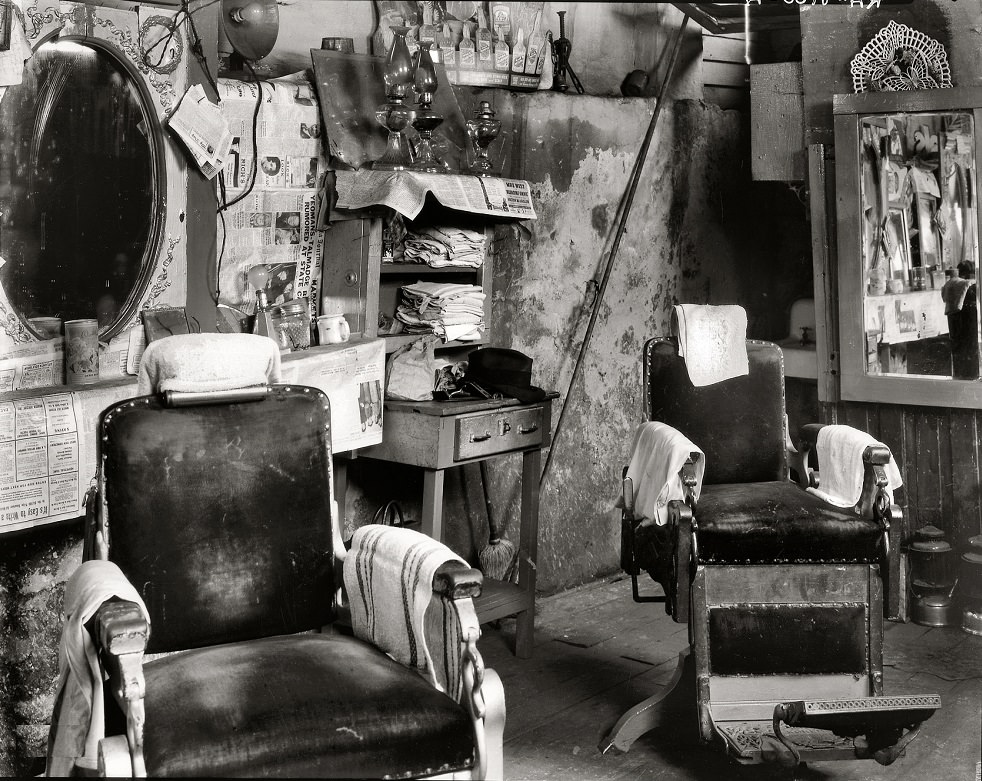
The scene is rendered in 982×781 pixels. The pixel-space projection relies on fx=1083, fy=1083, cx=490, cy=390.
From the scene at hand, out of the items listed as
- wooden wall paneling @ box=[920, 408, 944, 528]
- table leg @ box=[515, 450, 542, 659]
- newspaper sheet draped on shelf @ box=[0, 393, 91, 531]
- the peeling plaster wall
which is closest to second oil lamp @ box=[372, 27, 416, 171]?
the peeling plaster wall

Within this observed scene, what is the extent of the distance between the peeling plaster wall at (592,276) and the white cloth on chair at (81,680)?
2.45m

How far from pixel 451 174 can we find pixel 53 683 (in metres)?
1.95

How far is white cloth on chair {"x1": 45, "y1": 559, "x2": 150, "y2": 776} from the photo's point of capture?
1.83 meters

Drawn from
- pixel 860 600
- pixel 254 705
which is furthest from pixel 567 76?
pixel 254 705

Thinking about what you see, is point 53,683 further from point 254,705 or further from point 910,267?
point 910,267

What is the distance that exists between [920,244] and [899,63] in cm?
71

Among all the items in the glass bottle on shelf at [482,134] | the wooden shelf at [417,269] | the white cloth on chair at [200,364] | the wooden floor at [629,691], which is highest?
the glass bottle on shelf at [482,134]


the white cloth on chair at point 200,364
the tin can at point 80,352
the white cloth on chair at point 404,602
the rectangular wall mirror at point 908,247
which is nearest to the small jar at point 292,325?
the tin can at point 80,352

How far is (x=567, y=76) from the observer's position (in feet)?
14.9

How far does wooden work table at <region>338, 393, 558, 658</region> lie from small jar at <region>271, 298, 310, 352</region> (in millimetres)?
348

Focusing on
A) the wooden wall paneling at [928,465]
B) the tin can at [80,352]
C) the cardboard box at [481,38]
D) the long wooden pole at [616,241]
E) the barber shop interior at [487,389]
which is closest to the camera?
the barber shop interior at [487,389]

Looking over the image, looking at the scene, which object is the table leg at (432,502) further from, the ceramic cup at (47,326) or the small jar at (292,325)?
the ceramic cup at (47,326)

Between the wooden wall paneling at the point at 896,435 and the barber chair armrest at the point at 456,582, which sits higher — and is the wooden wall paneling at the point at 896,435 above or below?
above

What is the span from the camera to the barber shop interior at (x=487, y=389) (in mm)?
2168
